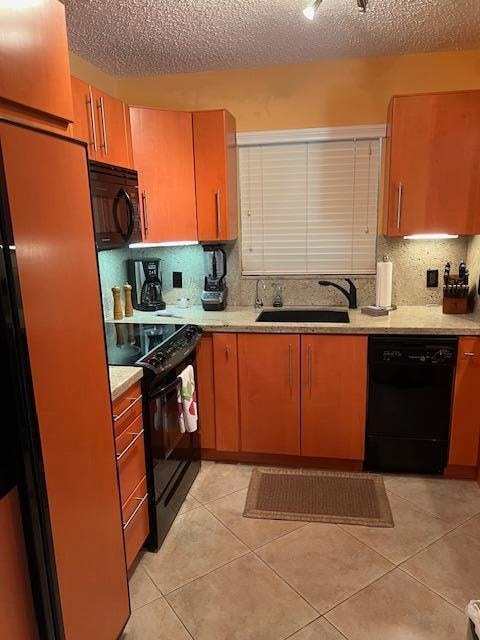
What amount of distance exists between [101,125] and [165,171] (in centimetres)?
54

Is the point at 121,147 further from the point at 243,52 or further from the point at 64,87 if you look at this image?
the point at 64,87

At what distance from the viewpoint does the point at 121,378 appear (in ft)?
5.92

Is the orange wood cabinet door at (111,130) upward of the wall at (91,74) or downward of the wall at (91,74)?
downward

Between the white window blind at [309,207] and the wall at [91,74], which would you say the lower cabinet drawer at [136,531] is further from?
the wall at [91,74]

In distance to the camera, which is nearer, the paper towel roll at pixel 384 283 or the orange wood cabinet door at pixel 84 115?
the orange wood cabinet door at pixel 84 115

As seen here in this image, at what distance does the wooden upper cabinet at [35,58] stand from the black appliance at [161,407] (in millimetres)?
1109

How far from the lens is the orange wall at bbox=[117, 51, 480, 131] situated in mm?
2807

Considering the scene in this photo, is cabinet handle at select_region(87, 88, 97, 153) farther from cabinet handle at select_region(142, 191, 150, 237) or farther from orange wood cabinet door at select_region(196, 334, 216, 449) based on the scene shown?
orange wood cabinet door at select_region(196, 334, 216, 449)

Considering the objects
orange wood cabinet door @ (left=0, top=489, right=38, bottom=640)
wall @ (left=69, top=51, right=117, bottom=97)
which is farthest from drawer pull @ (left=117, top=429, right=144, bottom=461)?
wall @ (left=69, top=51, right=117, bottom=97)

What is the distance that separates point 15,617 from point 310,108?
3031 mm

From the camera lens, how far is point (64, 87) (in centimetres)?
132

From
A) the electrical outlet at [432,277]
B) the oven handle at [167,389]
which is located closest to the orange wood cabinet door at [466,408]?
the electrical outlet at [432,277]

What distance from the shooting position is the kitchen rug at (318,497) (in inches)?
94.5

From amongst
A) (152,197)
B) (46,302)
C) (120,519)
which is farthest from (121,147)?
(120,519)
